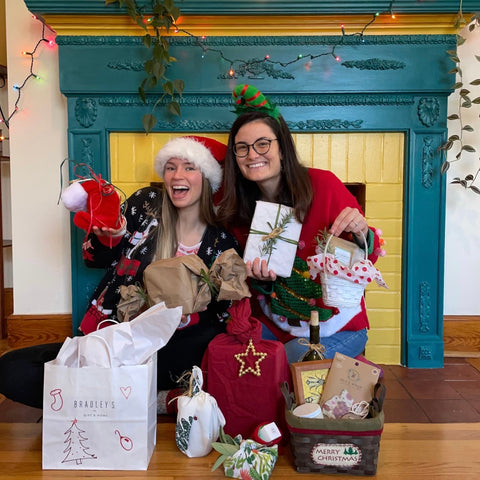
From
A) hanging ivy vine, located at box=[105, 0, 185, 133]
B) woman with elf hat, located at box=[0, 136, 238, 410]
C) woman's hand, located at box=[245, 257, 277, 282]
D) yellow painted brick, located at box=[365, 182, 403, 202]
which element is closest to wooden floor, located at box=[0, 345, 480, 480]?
woman with elf hat, located at box=[0, 136, 238, 410]

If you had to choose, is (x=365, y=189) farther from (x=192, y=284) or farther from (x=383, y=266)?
(x=192, y=284)

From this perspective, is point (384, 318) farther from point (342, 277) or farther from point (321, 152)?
point (342, 277)

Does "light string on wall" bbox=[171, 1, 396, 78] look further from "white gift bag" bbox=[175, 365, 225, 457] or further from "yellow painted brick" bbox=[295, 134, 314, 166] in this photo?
"white gift bag" bbox=[175, 365, 225, 457]

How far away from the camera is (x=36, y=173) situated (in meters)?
2.57

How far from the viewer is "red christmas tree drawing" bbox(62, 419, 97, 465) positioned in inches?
54.0

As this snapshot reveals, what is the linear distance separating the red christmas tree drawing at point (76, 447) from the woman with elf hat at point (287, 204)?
0.82 meters

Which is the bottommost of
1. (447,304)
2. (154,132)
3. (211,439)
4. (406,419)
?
(406,419)

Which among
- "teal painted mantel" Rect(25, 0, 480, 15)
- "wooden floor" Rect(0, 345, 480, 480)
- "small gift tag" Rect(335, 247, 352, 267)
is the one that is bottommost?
"wooden floor" Rect(0, 345, 480, 480)

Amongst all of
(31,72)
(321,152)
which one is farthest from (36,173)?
(321,152)

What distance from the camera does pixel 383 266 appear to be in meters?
2.57

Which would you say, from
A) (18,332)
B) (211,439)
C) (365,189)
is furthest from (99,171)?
(211,439)

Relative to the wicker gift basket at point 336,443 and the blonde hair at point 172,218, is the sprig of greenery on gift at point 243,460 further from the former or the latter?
the blonde hair at point 172,218

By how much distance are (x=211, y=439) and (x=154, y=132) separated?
5.32 ft

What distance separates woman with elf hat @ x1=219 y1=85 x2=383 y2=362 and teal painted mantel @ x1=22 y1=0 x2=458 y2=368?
50 cm
